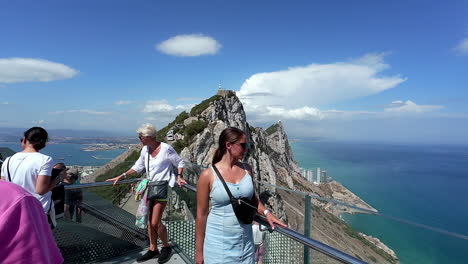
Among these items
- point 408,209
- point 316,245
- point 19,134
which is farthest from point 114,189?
point 408,209

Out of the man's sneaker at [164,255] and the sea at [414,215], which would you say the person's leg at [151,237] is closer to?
the man's sneaker at [164,255]

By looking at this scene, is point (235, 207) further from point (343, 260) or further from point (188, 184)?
point (188, 184)

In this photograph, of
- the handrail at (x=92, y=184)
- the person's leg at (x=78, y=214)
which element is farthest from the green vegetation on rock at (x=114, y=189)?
the person's leg at (x=78, y=214)

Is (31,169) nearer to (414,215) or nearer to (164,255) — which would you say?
(164,255)

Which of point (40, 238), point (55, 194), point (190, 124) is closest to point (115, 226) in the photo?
point (55, 194)

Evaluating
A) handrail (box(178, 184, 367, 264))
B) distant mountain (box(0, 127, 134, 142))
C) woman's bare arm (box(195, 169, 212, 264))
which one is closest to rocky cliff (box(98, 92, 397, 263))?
handrail (box(178, 184, 367, 264))

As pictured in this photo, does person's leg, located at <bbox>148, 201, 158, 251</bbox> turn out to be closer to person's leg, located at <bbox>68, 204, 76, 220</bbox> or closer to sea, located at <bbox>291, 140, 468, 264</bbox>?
person's leg, located at <bbox>68, 204, 76, 220</bbox>
